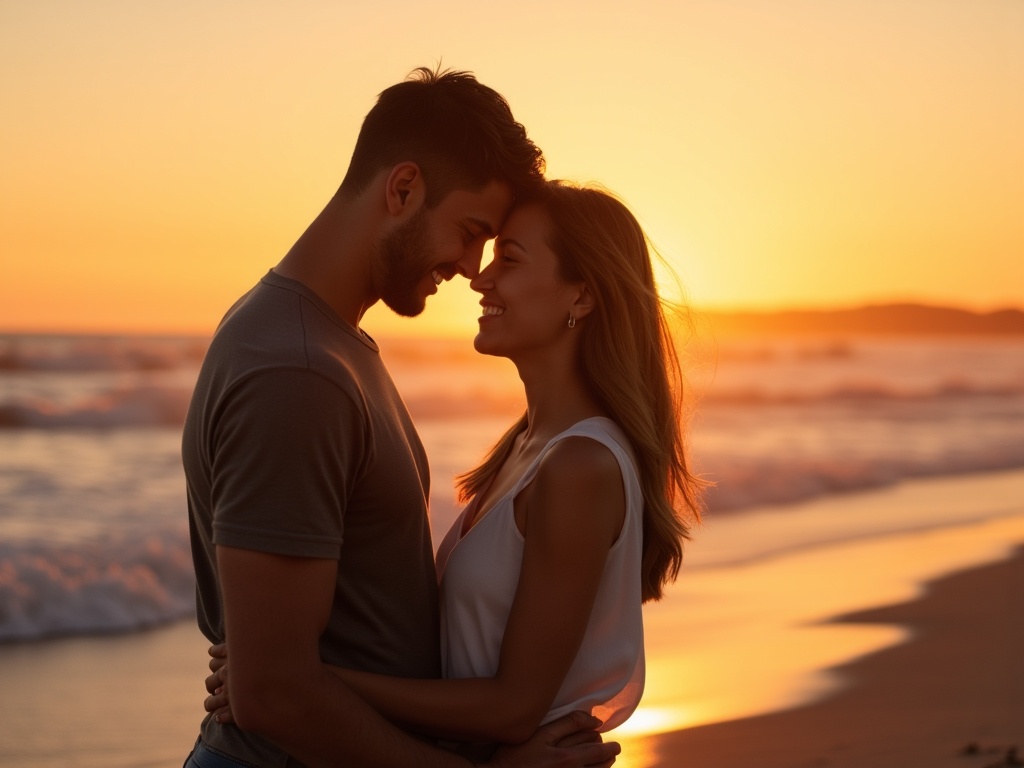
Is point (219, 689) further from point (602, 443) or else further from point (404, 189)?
point (404, 189)

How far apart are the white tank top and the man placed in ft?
0.23

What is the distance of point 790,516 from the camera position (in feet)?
41.2

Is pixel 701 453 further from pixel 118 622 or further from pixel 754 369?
pixel 754 369

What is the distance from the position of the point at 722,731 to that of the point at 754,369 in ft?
111

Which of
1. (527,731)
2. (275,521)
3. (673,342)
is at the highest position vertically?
(673,342)

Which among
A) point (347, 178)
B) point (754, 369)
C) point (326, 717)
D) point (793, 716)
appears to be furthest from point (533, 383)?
point (754, 369)

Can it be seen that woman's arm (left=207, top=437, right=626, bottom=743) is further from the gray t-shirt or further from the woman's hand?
the gray t-shirt

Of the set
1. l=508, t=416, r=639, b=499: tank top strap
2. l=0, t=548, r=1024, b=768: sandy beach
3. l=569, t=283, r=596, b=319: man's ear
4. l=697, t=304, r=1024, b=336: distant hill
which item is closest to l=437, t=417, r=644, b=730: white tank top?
l=508, t=416, r=639, b=499: tank top strap

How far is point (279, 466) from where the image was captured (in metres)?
2.26

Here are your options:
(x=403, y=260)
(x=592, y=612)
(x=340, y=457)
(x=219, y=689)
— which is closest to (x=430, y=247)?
(x=403, y=260)

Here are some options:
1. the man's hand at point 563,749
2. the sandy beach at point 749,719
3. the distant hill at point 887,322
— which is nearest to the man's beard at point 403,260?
the man's hand at point 563,749

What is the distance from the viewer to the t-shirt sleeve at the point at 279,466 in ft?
7.41

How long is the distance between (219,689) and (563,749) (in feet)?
2.87

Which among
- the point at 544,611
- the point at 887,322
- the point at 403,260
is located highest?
the point at 403,260
